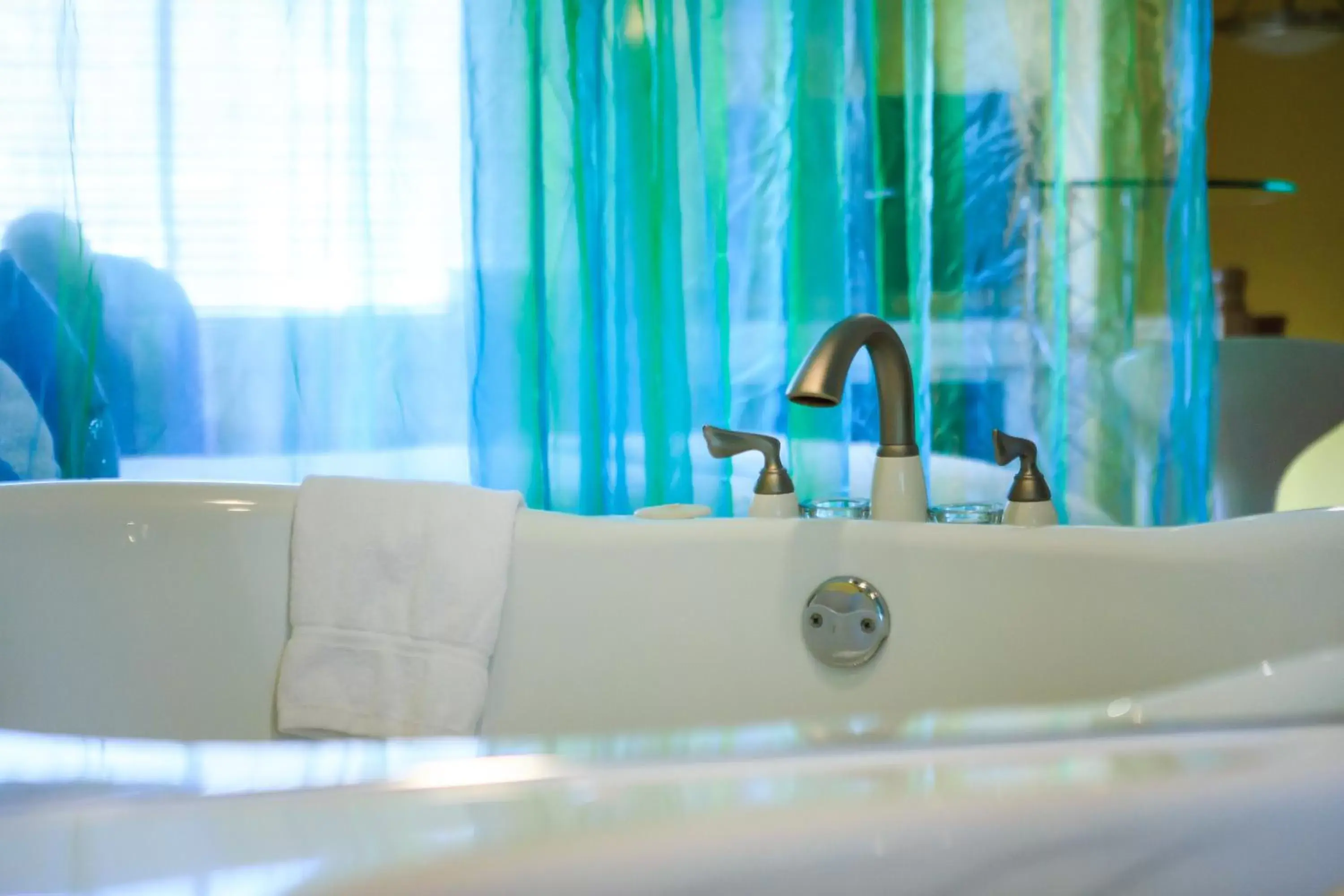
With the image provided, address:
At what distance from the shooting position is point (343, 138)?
1.79m

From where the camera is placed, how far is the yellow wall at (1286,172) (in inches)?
68.3

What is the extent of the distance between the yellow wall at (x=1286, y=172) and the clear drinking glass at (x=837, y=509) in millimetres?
655

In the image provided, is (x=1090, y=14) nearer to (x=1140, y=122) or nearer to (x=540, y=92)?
(x=1140, y=122)

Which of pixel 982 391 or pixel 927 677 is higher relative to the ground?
pixel 982 391

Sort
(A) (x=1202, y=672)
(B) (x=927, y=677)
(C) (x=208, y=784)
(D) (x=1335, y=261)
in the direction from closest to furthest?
(C) (x=208, y=784) < (A) (x=1202, y=672) < (B) (x=927, y=677) < (D) (x=1335, y=261)

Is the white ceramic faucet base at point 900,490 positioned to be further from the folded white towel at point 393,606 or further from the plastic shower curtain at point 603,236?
the folded white towel at point 393,606

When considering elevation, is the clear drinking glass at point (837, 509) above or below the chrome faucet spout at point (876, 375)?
below

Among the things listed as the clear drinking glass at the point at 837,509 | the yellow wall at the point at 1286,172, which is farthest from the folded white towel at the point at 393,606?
the yellow wall at the point at 1286,172

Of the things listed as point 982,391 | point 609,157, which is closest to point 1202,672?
point 982,391

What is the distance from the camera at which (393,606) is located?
1.41m

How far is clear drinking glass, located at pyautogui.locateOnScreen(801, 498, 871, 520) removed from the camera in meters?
1.53

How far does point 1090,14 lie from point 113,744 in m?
1.58

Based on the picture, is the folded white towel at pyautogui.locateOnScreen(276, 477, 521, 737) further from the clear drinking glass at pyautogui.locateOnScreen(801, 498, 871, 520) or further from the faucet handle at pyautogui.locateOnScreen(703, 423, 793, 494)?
the clear drinking glass at pyautogui.locateOnScreen(801, 498, 871, 520)

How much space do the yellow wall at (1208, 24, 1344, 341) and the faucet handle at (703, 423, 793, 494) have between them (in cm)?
72
